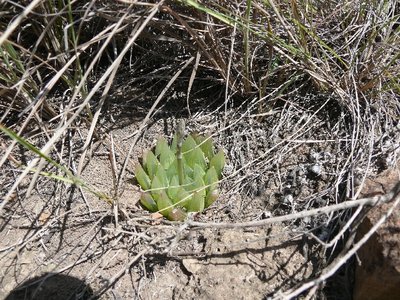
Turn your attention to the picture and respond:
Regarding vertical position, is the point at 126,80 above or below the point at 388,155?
above

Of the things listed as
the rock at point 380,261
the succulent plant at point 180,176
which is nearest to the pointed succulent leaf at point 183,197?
the succulent plant at point 180,176

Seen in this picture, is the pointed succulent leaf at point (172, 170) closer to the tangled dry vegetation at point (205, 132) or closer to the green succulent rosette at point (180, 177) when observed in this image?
the green succulent rosette at point (180, 177)

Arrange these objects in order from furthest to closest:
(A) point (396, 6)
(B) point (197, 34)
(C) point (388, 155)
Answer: (A) point (396, 6) < (B) point (197, 34) < (C) point (388, 155)

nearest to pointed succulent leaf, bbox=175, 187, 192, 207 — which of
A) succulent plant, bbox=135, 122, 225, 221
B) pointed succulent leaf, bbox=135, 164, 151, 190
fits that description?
succulent plant, bbox=135, 122, 225, 221

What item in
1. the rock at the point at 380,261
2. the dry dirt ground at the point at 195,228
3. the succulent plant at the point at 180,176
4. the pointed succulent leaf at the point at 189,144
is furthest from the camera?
the pointed succulent leaf at the point at 189,144

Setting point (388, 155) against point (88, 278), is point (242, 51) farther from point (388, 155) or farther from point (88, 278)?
point (88, 278)

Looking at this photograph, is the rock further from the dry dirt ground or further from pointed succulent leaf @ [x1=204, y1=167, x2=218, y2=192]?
pointed succulent leaf @ [x1=204, y1=167, x2=218, y2=192]

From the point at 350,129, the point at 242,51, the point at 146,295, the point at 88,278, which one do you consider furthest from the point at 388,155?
the point at 88,278

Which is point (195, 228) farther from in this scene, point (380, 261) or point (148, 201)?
point (380, 261)
